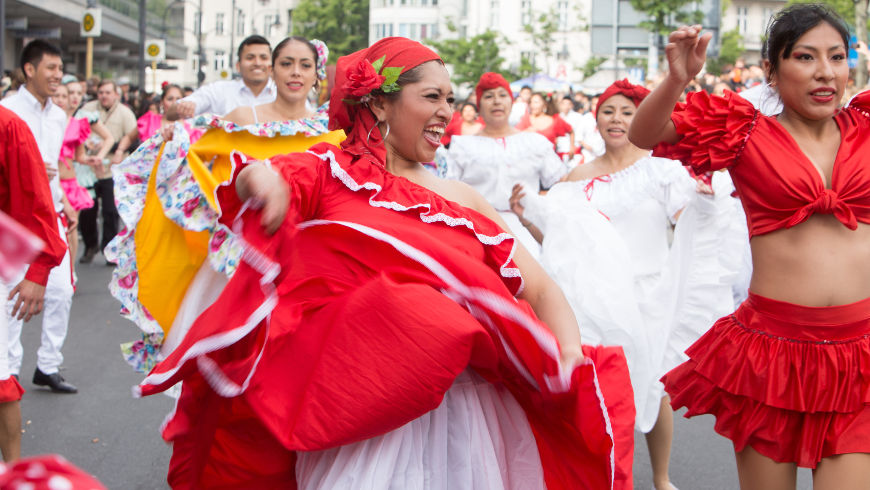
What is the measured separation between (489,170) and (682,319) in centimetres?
265

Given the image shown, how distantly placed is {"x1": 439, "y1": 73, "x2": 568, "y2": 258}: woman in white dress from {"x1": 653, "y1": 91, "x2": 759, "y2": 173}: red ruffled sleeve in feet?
13.0

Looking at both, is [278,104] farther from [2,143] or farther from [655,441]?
[655,441]

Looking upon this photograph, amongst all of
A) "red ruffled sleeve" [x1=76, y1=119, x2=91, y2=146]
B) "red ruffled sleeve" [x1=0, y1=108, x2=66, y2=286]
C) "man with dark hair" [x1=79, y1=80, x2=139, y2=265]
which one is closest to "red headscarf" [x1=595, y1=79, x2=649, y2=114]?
"red ruffled sleeve" [x1=0, y1=108, x2=66, y2=286]

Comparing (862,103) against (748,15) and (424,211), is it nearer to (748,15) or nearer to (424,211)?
(424,211)

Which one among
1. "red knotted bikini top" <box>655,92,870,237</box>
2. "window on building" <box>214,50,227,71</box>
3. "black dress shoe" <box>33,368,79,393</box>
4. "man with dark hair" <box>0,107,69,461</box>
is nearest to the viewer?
"red knotted bikini top" <box>655,92,870,237</box>

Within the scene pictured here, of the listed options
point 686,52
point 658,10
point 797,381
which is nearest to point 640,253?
point 797,381

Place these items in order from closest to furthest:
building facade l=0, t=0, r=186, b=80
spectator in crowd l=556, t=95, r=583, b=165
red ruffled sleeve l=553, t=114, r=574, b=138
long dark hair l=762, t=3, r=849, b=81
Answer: long dark hair l=762, t=3, r=849, b=81, red ruffled sleeve l=553, t=114, r=574, b=138, spectator in crowd l=556, t=95, r=583, b=165, building facade l=0, t=0, r=186, b=80

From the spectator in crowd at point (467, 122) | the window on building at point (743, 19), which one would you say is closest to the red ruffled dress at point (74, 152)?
the spectator in crowd at point (467, 122)

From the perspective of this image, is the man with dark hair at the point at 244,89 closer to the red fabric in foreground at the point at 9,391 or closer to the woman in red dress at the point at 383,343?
the red fabric in foreground at the point at 9,391

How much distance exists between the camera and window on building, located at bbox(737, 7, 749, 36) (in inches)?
3440

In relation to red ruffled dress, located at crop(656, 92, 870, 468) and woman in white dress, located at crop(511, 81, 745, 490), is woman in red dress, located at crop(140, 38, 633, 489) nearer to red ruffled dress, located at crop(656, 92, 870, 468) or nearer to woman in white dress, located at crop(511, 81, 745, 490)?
red ruffled dress, located at crop(656, 92, 870, 468)

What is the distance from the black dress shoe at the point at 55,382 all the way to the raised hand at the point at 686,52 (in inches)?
198

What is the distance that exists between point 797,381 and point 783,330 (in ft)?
0.57

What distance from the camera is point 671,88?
3172 millimetres
